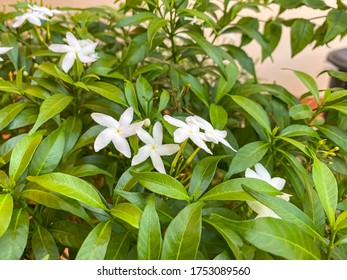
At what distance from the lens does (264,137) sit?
2.57 ft

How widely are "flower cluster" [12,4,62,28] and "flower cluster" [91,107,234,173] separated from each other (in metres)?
0.34

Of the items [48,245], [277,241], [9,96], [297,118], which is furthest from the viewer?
[9,96]

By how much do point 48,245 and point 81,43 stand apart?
0.39m

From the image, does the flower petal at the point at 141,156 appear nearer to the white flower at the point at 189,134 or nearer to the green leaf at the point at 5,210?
the white flower at the point at 189,134

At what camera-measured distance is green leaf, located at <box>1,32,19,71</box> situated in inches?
35.7

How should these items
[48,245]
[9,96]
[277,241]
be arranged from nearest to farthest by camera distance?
[277,241] < [48,245] < [9,96]

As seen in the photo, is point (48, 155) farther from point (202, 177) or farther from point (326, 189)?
point (326, 189)

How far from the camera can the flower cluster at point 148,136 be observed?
25.0 inches

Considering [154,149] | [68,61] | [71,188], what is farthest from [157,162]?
[68,61]

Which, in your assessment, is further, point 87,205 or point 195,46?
point 195,46

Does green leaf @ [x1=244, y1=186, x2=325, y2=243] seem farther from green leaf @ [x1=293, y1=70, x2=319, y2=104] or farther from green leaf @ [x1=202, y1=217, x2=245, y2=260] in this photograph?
green leaf @ [x1=293, y1=70, x2=319, y2=104]

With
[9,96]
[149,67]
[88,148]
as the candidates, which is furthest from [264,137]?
[9,96]

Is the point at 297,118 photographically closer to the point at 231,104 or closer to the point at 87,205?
the point at 231,104

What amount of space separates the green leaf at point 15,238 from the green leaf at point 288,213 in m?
0.29
